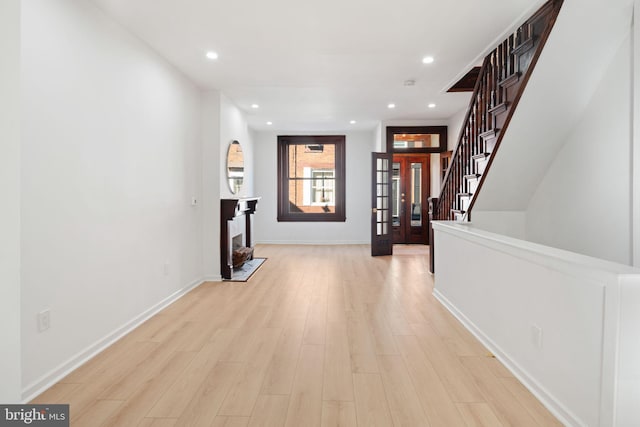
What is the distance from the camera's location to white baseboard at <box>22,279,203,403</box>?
2.05 meters

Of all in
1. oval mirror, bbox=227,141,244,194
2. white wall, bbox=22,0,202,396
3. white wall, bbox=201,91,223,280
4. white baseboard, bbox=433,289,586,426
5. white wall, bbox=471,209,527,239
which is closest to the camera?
white baseboard, bbox=433,289,586,426

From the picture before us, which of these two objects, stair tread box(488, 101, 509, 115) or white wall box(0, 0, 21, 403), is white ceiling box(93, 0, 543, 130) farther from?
white wall box(0, 0, 21, 403)

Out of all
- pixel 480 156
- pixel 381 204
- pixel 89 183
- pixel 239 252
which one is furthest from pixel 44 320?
pixel 381 204

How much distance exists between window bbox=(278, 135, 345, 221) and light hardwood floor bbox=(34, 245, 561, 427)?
446 cm

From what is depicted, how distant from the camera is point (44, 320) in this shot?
216 cm

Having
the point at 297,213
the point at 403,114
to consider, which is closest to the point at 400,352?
the point at 403,114

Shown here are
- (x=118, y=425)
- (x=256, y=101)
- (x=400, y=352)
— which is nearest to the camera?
(x=118, y=425)

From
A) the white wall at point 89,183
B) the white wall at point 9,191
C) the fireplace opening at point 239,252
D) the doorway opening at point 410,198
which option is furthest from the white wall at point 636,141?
the doorway opening at point 410,198

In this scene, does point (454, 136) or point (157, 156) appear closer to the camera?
point (157, 156)

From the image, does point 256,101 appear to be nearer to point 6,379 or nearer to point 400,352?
point 400,352

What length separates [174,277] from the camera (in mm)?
3971

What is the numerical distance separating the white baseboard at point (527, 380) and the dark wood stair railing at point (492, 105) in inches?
56.8

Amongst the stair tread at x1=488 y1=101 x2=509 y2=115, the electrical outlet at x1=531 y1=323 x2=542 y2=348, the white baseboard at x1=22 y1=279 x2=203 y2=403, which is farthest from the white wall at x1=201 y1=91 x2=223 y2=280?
the electrical outlet at x1=531 y1=323 x2=542 y2=348

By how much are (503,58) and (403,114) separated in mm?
3190
